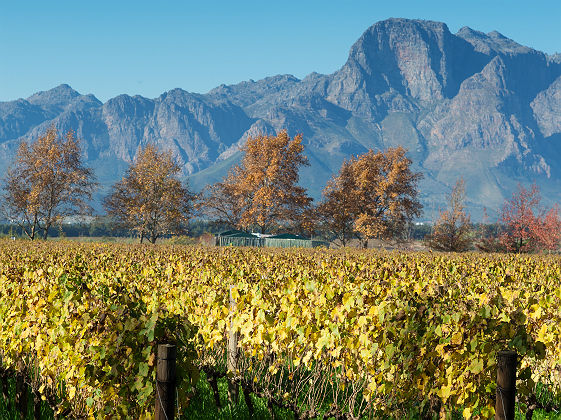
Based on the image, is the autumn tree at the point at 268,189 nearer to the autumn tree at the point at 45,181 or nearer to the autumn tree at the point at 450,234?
the autumn tree at the point at 450,234

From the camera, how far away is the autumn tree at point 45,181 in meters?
49.2

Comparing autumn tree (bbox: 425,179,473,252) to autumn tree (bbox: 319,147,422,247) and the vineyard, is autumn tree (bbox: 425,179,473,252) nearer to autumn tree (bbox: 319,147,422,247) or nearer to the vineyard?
autumn tree (bbox: 319,147,422,247)

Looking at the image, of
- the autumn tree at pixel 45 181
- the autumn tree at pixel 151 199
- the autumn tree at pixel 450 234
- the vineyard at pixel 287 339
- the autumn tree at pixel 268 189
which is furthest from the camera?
the autumn tree at pixel 268 189

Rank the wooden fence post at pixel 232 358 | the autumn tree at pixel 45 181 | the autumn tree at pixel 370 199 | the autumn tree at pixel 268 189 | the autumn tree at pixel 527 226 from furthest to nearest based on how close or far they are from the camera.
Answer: the autumn tree at pixel 370 199 < the autumn tree at pixel 268 189 < the autumn tree at pixel 45 181 < the autumn tree at pixel 527 226 < the wooden fence post at pixel 232 358

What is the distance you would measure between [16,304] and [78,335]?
1.55 m

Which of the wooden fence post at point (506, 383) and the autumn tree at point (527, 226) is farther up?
the autumn tree at point (527, 226)

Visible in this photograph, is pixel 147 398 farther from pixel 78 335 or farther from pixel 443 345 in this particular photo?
pixel 443 345

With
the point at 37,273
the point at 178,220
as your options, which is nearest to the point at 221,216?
the point at 178,220

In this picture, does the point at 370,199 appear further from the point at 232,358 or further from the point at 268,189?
the point at 232,358

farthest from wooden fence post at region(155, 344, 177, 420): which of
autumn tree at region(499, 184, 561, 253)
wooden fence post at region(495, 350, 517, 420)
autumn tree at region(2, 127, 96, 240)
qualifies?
autumn tree at region(2, 127, 96, 240)

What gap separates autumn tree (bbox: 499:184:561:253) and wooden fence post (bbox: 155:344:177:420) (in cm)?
4406

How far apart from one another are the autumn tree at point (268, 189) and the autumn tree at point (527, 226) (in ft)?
57.8

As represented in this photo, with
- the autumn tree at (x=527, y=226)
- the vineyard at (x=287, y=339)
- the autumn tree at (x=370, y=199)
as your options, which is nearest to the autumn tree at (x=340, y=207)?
the autumn tree at (x=370, y=199)

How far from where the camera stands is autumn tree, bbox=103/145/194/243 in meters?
50.8
